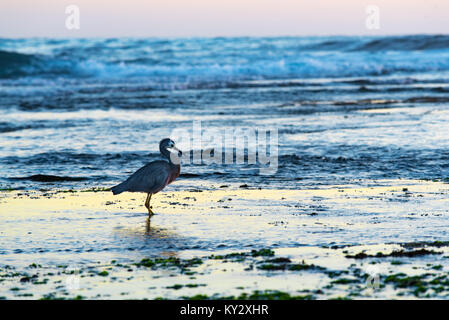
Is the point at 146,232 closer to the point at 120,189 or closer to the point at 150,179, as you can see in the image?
the point at 150,179

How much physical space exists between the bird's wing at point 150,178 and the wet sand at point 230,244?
298mm

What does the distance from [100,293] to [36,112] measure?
1618 centimetres

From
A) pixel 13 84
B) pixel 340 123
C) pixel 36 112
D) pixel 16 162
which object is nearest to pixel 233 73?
pixel 13 84

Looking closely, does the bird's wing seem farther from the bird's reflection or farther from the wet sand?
the bird's reflection

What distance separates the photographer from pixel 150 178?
28.8 feet

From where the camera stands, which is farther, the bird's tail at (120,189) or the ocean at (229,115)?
the ocean at (229,115)

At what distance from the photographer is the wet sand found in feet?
18.4

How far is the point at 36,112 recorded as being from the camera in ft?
68.7

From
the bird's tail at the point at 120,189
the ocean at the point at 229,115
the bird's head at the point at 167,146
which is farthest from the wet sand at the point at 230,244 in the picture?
the ocean at the point at 229,115

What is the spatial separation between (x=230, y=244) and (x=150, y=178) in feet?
6.69

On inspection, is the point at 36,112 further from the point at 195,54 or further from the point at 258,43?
the point at 258,43

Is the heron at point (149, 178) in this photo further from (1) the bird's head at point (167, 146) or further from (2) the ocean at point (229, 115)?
(2) the ocean at point (229, 115)

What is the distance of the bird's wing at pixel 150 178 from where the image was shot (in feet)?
28.8

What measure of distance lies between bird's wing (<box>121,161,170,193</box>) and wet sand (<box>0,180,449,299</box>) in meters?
0.30
